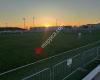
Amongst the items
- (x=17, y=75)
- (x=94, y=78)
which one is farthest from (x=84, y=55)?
(x=17, y=75)

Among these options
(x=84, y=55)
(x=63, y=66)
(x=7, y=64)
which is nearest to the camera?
(x=63, y=66)

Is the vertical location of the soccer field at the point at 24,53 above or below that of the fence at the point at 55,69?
below

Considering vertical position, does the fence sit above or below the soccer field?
above

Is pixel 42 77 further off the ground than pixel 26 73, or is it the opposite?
pixel 42 77

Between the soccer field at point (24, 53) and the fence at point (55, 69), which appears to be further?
the soccer field at point (24, 53)

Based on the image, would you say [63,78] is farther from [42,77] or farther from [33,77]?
[33,77]

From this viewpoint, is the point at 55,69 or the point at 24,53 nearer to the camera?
the point at 55,69

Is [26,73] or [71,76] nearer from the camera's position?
[71,76]

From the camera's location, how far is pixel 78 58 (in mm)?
10617

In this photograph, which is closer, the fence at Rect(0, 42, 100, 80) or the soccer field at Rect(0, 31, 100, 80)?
the fence at Rect(0, 42, 100, 80)

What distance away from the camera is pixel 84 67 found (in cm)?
1175

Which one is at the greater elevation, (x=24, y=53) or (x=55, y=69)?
(x=55, y=69)

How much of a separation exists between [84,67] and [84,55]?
626 millimetres

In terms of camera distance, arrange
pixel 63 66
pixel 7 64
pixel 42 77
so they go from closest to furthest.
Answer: pixel 42 77 → pixel 63 66 → pixel 7 64
